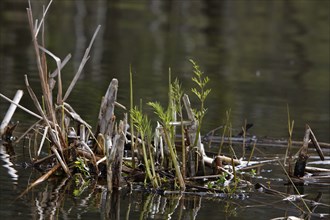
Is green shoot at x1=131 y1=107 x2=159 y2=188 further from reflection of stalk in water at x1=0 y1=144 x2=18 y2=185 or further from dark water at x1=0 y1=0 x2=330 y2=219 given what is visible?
reflection of stalk in water at x1=0 y1=144 x2=18 y2=185

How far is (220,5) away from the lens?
27938 mm

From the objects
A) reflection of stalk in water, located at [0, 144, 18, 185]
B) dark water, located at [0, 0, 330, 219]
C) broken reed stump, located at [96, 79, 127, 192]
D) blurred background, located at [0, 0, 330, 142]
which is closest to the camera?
dark water, located at [0, 0, 330, 219]

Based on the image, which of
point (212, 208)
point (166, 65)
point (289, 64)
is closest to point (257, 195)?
point (212, 208)

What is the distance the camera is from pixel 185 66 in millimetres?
14742

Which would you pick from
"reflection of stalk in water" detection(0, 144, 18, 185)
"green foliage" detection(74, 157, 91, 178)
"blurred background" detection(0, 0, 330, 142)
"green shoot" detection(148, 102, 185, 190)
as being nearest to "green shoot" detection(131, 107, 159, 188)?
"green shoot" detection(148, 102, 185, 190)

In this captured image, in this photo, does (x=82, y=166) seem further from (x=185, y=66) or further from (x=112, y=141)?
(x=185, y=66)

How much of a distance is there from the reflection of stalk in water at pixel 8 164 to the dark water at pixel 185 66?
0.04 ft

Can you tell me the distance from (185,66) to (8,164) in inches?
325

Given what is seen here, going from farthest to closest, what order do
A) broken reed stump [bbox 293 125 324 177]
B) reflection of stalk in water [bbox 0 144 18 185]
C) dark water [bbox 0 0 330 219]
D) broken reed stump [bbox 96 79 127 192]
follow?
broken reed stump [bbox 293 125 324 177]
reflection of stalk in water [bbox 0 144 18 185]
broken reed stump [bbox 96 79 127 192]
dark water [bbox 0 0 330 219]

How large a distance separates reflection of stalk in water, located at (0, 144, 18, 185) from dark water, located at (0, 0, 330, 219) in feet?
0.04

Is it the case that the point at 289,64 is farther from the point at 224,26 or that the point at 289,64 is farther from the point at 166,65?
the point at 224,26

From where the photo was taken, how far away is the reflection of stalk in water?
6.24 m

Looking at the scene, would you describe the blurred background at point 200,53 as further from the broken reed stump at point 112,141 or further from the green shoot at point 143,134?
the green shoot at point 143,134

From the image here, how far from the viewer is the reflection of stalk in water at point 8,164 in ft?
20.5
